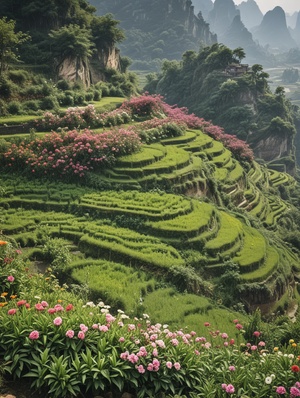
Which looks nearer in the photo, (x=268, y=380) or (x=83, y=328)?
(x=83, y=328)

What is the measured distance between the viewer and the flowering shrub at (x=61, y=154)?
1527cm

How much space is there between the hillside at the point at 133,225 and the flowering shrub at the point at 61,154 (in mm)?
46

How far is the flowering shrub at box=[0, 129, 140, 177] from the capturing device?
15273mm

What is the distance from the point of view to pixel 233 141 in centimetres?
3481

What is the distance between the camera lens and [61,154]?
15.6 m

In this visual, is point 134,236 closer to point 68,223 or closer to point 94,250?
point 94,250

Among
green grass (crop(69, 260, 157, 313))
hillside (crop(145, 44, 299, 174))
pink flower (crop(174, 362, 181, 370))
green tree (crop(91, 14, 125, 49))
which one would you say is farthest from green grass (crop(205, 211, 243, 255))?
hillside (crop(145, 44, 299, 174))

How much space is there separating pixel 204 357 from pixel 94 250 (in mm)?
6599

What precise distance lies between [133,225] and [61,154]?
488cm

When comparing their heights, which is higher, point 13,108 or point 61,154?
point 13,108

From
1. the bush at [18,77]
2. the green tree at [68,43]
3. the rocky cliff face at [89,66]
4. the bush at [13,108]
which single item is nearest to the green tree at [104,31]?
the rocky cliff face at [89,66]

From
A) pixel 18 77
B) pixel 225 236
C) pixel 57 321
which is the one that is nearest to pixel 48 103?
pixel 18 77

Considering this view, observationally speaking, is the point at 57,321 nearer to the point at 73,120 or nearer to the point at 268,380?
the point at 268,380

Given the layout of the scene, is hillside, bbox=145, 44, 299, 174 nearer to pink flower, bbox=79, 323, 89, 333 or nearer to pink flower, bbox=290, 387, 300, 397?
pink flower, bbox=290, 387, 300, 397
